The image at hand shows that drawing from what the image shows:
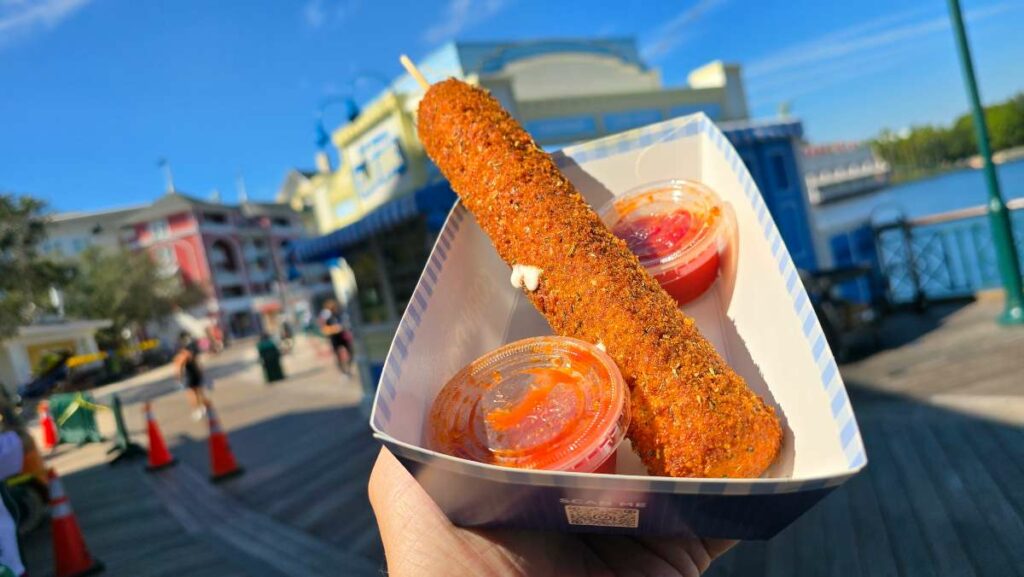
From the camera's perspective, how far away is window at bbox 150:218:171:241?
5572cm

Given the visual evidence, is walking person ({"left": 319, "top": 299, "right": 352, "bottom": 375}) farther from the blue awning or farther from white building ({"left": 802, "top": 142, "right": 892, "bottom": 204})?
white building ({"left": 802, "top": 142, "right": 892, "bottom": 204})

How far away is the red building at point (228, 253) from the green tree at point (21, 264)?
29663 millimetres

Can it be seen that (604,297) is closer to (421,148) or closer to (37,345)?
(421,148)

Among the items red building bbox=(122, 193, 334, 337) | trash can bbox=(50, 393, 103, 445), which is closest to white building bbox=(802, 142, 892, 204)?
trash can bbox=(50, 393, 103, 445)

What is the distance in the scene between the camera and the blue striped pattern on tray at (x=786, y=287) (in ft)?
3.04

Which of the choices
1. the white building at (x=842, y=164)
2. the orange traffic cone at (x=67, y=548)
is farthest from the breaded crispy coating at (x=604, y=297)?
the white building at (x=842, y=164)

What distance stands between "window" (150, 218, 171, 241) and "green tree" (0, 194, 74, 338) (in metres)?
40.0

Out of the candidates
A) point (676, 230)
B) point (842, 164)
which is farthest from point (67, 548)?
point (842, 164)

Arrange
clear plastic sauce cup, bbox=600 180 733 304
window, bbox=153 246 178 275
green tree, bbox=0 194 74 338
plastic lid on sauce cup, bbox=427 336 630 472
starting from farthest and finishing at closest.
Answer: window, bbox=153 246 178 275 < green tree, bbox=0 194 74 338 < clear plastic sauce cup, bbox=600 180 733 304 < plastic lid on sauce cup, bbox=427 336 630 472

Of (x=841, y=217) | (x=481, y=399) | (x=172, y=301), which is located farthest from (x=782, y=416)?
(x=172, y=301)

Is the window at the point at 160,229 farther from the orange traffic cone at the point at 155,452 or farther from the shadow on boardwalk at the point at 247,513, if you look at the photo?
the orange traffic cone at the point at 155,452

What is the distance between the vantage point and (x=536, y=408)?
1390mm

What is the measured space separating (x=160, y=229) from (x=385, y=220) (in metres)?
58.7

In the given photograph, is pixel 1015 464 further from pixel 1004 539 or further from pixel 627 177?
pixel 627 177
